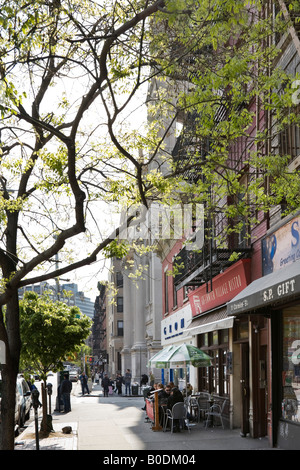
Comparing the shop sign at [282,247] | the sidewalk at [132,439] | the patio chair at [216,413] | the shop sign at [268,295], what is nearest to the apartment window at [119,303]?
the sidewalk at [132,439]

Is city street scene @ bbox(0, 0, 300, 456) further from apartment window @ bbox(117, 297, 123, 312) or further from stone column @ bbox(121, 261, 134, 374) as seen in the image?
apartment window @ bbox(117, 297, 123, 312)

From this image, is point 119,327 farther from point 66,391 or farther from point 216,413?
point 216,413

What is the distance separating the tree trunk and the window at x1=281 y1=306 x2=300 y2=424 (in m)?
6.01

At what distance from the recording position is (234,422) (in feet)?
63.3

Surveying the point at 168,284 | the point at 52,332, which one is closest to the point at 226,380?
the point at 52,332

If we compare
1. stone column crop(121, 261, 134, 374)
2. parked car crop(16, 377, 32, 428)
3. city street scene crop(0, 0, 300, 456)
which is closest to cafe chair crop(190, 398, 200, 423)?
city street scene crop(0, 0, 300, 456)

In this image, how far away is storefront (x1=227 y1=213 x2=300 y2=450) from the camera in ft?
44.7

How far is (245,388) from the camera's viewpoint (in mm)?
18188

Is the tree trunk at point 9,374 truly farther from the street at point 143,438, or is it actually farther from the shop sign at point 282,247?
the shop sign at point 282,247

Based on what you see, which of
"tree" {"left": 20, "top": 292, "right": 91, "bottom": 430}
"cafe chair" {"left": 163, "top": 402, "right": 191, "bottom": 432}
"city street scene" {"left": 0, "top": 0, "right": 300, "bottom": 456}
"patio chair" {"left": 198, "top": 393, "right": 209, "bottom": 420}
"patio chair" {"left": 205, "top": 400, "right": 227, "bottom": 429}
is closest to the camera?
"city street scene" {"left": 0, "top": 0, "right": 300, "bottom": 456}

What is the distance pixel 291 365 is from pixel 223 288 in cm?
614
